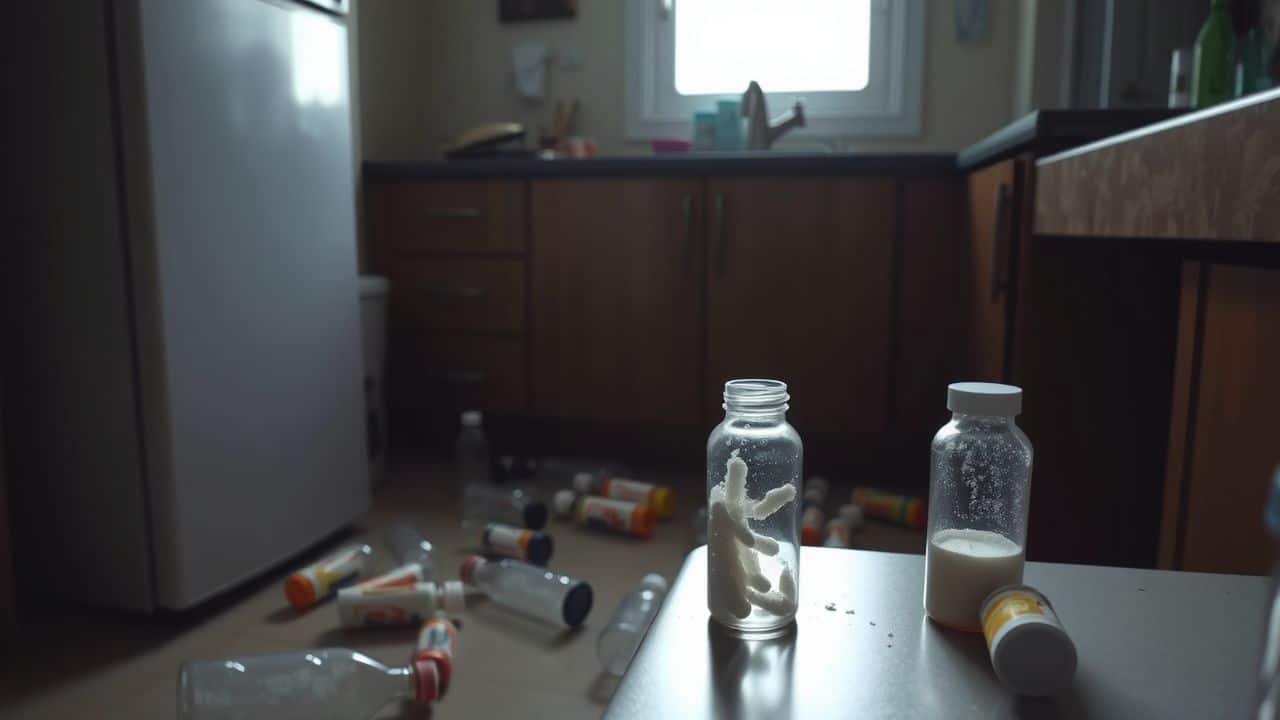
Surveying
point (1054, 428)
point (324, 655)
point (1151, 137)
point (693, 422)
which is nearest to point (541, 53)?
point (693, 422)

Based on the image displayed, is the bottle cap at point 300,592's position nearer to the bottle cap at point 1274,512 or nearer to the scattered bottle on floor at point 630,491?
the scattered bottle on floor at point 630,491

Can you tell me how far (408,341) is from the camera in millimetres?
2760

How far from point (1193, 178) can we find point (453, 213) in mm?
2142

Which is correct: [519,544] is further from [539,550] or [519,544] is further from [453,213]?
[453,213]

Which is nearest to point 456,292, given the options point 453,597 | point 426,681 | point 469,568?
point 469,568

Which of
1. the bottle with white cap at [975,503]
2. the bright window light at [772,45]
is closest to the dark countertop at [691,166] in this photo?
the bright window light at [772,45]

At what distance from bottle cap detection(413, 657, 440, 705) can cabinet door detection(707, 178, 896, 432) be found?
4.56 feet

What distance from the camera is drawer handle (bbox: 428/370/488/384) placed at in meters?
2.71

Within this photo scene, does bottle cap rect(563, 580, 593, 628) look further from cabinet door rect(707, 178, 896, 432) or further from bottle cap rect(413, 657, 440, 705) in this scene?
cabinet door rect(707, 178, 896, 432)

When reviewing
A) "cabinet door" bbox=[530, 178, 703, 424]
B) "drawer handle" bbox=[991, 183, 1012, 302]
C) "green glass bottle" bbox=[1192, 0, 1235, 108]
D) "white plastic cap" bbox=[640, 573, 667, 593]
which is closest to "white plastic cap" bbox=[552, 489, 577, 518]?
"cabinet door" bbox=[530, 178, 703, 424]

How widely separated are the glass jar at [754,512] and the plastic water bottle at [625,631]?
0.76 meters

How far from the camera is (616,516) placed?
2.07 m

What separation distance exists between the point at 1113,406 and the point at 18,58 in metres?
1.92

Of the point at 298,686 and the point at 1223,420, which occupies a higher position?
the point at 1223,420
